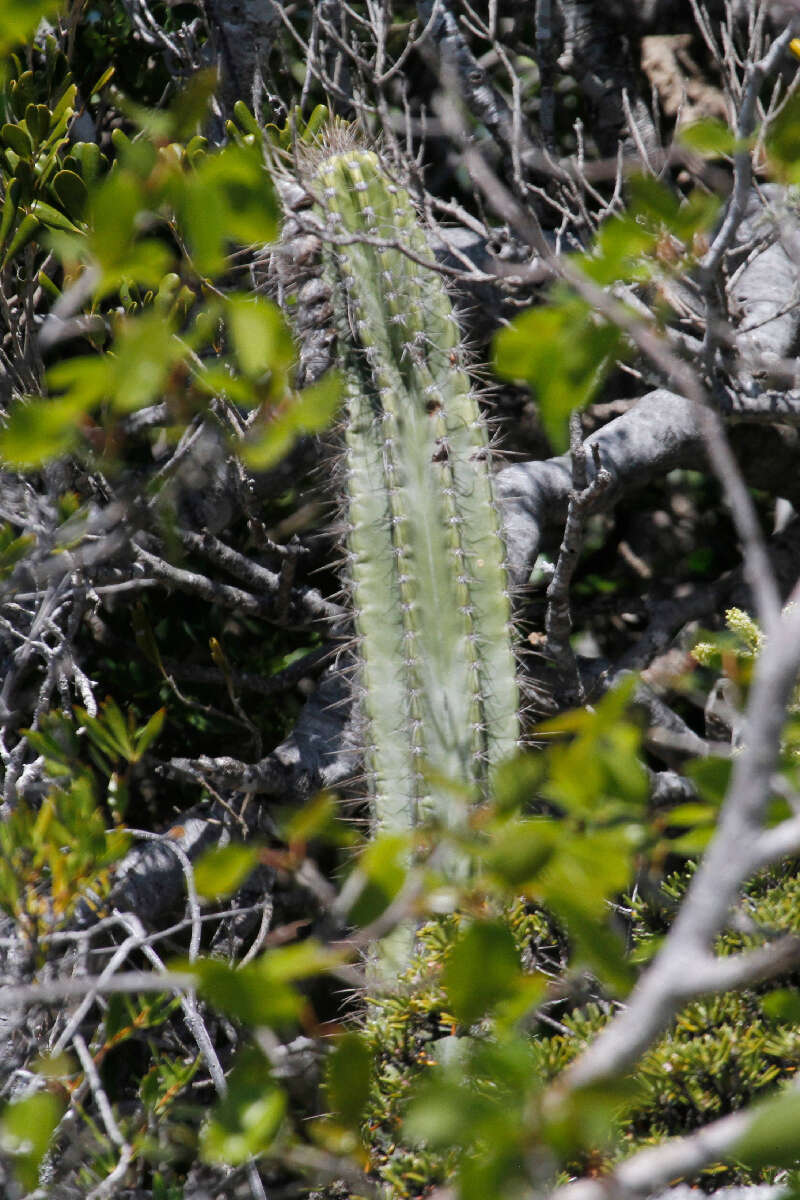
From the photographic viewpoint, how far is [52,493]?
1.72 meters

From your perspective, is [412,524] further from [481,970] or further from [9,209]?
[481,970]

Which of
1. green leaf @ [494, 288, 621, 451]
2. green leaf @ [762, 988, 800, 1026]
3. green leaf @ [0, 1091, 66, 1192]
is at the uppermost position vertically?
green leaf @ [494, 288, 621, 451]

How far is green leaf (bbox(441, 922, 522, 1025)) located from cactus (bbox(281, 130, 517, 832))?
1072 mm

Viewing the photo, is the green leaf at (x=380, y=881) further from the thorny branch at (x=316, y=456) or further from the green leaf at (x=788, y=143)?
the green leaf at (x=788, y=143)

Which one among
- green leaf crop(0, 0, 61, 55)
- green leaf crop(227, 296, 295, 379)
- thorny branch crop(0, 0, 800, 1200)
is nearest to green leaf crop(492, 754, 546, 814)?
green leaf crop(227, 296, 295, 379)

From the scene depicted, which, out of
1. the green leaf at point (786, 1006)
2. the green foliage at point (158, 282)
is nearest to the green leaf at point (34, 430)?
the green foliage at point (158, 282)

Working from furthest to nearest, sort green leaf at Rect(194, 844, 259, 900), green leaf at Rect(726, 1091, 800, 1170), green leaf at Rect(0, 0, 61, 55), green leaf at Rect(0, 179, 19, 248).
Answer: green leaf at Rect(0, 179, 19, 248)
green leaf at Rect(0, 0, 61, 55)
green leaf at Rect(194, 844, 259, 900)
green leaf at Rect(726, 1091, 800, 1170)

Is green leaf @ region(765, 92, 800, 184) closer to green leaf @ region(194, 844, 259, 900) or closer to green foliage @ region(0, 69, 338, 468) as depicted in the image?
green foliage @ region(0, 69, 338, 468)

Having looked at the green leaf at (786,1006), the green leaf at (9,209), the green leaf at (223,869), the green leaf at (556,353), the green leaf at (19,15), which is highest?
the green leaf at (19,15)

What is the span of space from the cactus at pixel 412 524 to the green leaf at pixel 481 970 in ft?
3.52

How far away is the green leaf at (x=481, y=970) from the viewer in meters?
0.82

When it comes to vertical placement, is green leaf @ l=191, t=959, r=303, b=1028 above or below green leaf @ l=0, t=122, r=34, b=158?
below

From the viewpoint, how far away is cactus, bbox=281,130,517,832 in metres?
1.98

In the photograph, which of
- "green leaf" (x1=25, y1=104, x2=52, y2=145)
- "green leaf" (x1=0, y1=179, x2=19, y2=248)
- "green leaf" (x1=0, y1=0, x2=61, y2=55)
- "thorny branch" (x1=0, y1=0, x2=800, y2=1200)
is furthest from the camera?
"green leaf" (x1=25, y1=104, x2=52, y2=145)
